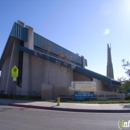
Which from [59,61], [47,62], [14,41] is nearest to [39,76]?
[47,62]

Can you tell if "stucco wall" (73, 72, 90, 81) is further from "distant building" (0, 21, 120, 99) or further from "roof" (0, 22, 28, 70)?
"roof" (0, 22, 28, 70)

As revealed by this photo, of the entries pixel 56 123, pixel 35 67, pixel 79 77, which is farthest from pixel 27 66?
pixel 56 123

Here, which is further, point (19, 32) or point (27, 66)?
point (27, 66)

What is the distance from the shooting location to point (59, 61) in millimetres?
31656

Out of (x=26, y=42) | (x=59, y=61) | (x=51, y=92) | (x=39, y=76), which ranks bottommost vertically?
(x=51, y=92)

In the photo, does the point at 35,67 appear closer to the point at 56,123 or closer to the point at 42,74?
the point at 42,74

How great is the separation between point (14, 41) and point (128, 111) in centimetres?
2752

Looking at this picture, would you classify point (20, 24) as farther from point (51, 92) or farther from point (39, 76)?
point (51, 92)

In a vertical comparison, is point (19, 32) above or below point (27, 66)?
above

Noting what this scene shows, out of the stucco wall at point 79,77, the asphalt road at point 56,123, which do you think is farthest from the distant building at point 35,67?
the asphalt road at point 56,123

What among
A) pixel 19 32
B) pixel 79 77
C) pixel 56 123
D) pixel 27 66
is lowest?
pixel 56 123

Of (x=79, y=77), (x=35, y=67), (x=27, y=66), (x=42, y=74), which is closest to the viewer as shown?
(x=27, y=66)

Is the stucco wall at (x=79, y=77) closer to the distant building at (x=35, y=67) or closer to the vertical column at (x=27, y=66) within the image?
the distant building at (x=35, y=67)

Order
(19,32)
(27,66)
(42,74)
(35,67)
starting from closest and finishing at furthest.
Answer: (19,32) < (27,66) < (42,74) < (35,67)
